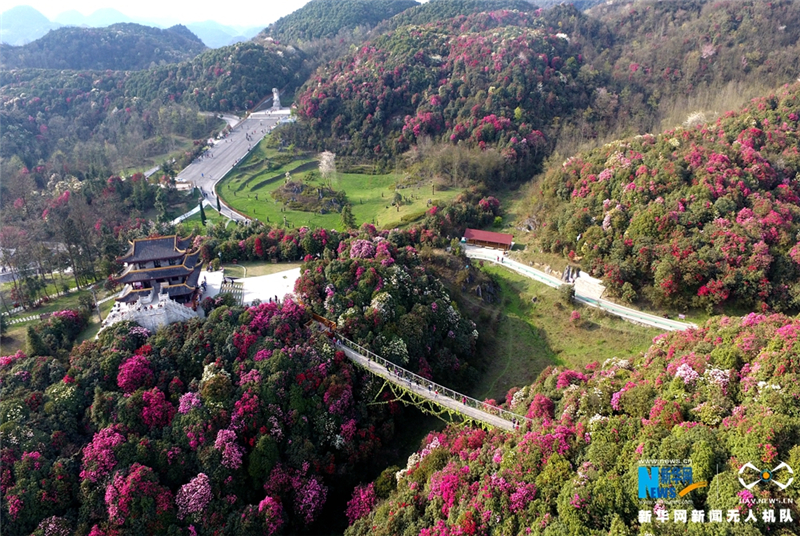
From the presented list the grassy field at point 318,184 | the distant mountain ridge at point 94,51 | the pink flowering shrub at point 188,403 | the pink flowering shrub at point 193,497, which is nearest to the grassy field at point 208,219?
the grassy field at point 318,184

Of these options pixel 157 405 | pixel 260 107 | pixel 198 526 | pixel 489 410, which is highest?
pixel 260 107

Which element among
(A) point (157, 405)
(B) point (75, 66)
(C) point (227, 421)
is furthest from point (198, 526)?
(B) point (75, 66)

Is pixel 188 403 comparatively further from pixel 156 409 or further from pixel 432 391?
pixel 432 391

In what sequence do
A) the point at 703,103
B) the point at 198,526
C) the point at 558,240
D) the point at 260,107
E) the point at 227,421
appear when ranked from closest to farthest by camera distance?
the point at 198,526
the point at 227,421
the point at 558,240
the point at 703,103
the point at 260,107

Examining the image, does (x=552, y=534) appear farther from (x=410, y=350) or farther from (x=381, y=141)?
(x=381, y=141)

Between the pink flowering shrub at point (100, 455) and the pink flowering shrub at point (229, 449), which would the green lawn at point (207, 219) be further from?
the pink flowering shrub at point (229, 449)
